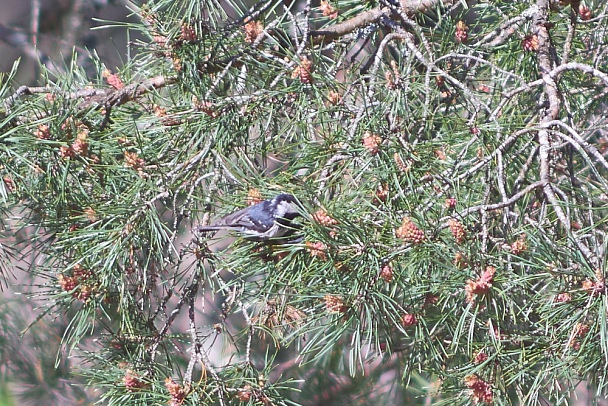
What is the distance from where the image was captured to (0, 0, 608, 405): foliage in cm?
81

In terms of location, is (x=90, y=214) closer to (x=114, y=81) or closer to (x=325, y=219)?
(x=114, y=81)

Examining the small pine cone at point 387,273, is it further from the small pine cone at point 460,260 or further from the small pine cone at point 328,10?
the small pine cone at point 328,10

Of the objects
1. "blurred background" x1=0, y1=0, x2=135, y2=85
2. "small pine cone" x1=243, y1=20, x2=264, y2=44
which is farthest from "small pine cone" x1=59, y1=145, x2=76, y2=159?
"blurred background" x1=0, y1=0, x2=135, y2=85

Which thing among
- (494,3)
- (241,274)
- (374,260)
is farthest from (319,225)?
(494,3)

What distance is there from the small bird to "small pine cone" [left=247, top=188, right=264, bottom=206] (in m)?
0.01

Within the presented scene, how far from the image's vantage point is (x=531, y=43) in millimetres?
1046

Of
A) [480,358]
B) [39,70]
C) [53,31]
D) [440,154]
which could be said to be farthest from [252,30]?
[53,31]

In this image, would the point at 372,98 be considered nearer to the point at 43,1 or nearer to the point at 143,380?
the point at 143,380

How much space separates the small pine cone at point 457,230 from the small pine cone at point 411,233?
0.04 metres

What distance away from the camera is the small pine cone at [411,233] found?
2.57ft

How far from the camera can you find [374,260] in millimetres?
797

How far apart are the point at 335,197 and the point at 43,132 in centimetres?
43

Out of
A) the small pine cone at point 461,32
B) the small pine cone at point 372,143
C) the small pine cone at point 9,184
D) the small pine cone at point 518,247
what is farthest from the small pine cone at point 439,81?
the small pine cone at point 9,184

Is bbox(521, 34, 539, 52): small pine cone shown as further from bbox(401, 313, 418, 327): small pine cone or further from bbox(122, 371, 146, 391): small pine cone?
bbox(122, 371, 146, 391): small pine cone
